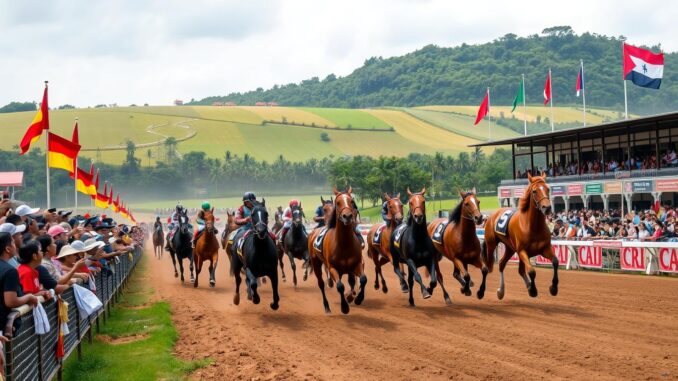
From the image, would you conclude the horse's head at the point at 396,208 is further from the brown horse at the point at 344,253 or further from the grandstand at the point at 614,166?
the grandstand at the point at 614,166

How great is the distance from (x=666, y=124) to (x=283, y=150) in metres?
115

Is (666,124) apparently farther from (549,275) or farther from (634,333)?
(634,333)

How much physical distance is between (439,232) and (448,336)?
4.95 metres

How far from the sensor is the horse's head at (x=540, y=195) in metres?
12.5

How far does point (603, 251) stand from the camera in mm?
21438

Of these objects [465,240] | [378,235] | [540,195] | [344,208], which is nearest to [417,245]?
[465,240]

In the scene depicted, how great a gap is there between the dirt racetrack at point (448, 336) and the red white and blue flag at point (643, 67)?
57.3 feet

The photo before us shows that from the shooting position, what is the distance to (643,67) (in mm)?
32469

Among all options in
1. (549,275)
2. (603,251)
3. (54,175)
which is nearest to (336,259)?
(549,275)

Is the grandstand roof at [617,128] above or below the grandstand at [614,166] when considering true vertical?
above

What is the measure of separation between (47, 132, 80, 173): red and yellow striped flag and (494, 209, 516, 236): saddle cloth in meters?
11.8

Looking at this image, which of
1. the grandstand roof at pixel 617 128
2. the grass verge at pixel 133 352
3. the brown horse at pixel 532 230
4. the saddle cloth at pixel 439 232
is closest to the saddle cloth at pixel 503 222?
the brown horse at pixel 532 230

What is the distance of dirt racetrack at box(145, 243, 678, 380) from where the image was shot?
8.12 meters

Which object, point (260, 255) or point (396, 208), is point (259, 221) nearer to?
point (260, 255)
